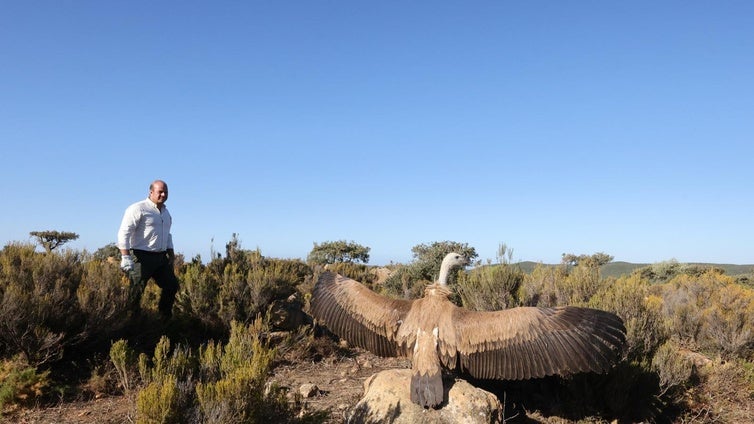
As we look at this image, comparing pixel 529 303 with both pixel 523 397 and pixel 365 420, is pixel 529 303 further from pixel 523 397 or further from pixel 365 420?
pixel 365 420

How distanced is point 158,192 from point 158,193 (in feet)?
0.05

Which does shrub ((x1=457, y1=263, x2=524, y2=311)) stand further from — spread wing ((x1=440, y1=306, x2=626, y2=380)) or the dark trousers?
the dark trousers

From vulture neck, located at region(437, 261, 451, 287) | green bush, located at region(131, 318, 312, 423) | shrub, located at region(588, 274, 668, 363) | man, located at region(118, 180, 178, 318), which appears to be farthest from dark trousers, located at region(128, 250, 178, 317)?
shrub, located at region(588, 274, 668, 363)

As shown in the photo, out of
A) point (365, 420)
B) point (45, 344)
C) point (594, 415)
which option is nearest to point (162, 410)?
point (365, 420)

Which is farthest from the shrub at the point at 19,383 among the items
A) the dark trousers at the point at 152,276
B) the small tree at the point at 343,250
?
the small tree at the point at 343,250

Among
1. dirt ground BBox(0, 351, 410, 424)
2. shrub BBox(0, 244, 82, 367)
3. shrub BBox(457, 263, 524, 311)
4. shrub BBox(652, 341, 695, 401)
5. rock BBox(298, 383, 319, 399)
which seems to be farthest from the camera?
shrub BBox(457, 263, 524, 311)

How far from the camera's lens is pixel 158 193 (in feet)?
19.7

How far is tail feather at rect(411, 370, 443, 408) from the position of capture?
3608mm

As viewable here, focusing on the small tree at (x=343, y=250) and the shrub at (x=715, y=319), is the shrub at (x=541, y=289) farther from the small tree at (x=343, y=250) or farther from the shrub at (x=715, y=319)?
the small tree at (x=343, y=250)

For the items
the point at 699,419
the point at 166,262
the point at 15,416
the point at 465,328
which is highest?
the point at 166,262

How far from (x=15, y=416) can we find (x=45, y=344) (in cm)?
86

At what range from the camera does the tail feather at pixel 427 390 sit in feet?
11.8

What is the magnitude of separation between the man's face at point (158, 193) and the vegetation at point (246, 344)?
105 cm

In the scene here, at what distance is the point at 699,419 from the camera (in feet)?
16.5
